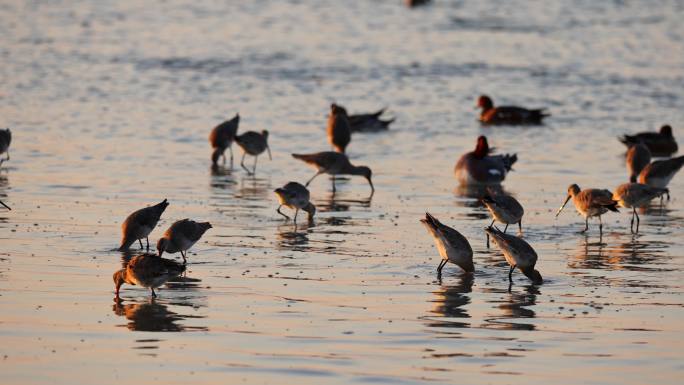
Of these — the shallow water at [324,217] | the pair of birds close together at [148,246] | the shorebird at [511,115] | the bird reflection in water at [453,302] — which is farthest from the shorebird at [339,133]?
the bird reflection in water at [453,302]

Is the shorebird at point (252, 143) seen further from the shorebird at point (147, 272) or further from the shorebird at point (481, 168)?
the shorebird at point (147, 272)

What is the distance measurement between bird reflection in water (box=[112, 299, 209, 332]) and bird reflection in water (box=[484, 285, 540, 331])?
2.56 meters

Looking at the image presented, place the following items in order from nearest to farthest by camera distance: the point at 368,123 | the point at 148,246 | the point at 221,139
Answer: the point at 148,246
the point at 221,139
the point at 368,123

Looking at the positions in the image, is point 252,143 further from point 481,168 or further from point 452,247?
point 452,247

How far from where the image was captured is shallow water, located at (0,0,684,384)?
10234 millimetres

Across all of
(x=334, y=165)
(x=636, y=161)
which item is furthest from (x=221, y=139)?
(x=636, y=161)

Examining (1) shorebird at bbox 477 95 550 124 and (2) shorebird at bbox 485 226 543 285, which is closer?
(2) shorebird at bbox 485 226 543 285

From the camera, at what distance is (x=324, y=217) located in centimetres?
1709

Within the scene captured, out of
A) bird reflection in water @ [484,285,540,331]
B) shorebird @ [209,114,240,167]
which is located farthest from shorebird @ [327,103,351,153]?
bird reflection in water @ [484,285,540,331]

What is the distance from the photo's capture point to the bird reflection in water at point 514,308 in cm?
1123

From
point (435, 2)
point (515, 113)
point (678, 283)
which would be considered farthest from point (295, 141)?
point (435, 2)

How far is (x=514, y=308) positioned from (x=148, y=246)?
179 inches

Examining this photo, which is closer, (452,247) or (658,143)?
(452,247)

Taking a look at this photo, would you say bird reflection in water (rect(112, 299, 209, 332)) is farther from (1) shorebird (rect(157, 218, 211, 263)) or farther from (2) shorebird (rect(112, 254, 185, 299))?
(1) shorebird (rect(157, 218, 211, 263))
